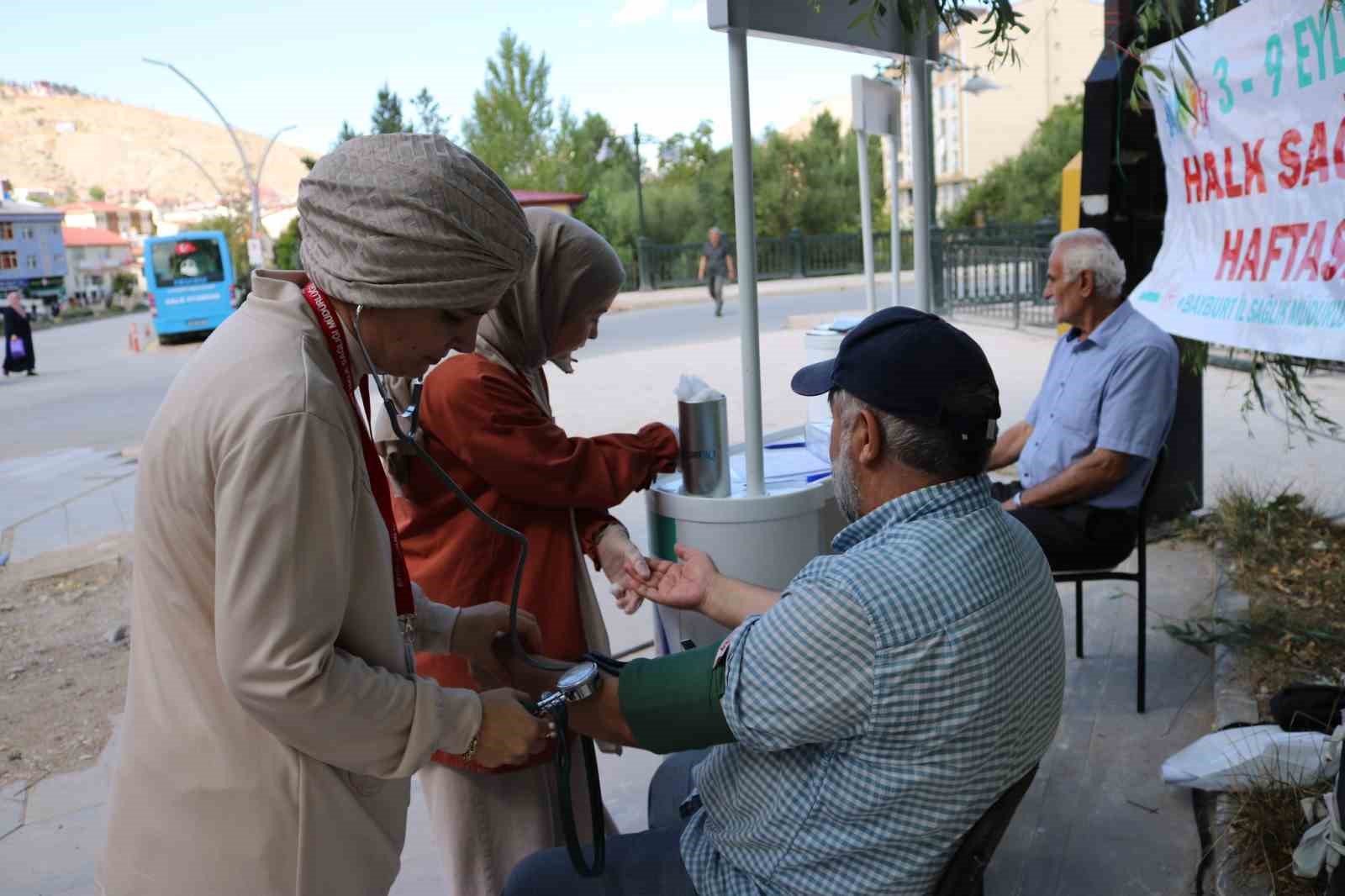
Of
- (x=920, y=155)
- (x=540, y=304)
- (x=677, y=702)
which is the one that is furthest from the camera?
(x=920, y=155)

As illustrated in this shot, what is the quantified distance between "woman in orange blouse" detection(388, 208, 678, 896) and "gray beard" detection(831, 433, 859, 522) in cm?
78

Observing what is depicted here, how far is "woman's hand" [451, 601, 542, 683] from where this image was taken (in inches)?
82.3

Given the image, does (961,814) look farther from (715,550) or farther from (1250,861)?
(1250,861)

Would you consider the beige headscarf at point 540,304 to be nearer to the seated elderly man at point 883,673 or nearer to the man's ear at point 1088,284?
the seated elderly man at point 883,673

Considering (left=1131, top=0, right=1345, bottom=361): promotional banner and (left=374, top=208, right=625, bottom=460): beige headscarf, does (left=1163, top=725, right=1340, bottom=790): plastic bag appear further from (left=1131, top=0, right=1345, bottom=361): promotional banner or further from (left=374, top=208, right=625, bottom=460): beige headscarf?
(left=374, top=208, right=625, bottom=460): beige headscarf

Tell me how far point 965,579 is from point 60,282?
183 feet

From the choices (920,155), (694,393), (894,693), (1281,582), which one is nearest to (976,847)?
(894,693)

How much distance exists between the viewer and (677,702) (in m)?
1.67

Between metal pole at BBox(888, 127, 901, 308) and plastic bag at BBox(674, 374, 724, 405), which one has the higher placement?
metal pole at BBox(888, 127, 901, 308)

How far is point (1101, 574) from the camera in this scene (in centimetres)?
387

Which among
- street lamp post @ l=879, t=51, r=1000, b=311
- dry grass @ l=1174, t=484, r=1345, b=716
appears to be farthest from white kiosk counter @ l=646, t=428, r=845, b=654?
dry grass @ l=1174, t=484, r=1345, b=716

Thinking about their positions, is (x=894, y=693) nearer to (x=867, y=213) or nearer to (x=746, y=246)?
(x=746, y=246)

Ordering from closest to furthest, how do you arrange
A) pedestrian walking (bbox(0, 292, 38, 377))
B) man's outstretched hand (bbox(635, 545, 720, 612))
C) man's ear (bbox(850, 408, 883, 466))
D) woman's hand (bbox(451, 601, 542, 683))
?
man's ear (bbox(850, 408, 883, 466)) → woman's hand (bbox(451, 601, 542, 683)) → man's outstretched hand (bbox(635, 545, 720, 612)) → pedestrian walking (bbox(0, 292, 38, 377))

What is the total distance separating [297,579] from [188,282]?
2870 cm
